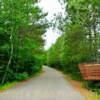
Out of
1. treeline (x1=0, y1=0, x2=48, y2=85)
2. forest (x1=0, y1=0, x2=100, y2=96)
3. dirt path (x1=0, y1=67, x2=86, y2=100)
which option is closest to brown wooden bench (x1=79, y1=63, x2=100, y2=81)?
dirt path (x1=0, y1=67, x2=86, y2=100)

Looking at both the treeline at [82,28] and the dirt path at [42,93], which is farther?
the treeline at [82,28]

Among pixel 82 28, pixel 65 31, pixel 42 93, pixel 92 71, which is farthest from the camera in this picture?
pixel 65 31

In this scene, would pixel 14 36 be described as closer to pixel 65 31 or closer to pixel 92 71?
pixel 65 31

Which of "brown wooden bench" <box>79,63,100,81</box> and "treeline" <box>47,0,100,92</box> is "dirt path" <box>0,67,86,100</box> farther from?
"treeline" <box>47,0,100,92</box>

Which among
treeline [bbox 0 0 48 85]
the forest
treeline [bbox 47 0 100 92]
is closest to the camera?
treeline [bbox 47 0 100 92]

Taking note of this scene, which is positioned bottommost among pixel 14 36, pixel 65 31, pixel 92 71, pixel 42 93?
pixel 42 93

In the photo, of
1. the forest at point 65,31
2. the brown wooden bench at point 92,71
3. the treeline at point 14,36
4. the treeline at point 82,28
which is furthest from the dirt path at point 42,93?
the treeline at point 14,36

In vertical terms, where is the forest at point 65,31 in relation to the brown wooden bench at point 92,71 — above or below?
above

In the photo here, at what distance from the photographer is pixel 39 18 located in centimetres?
3944

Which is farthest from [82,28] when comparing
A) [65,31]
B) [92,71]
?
[92,71]

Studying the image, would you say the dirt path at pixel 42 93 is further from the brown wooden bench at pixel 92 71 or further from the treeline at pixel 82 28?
the treeline at pixel 82 28

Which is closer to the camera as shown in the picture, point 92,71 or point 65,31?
point 92,71

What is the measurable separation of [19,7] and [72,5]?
5.05 metres

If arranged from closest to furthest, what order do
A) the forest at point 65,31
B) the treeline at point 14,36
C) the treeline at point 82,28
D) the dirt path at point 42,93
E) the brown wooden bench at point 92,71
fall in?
the dirt path at point 42,93
the brown wooden bench at point 92,71
the treeline at point 82,28
the forest at point 65,31
the treeline at point 14,36
